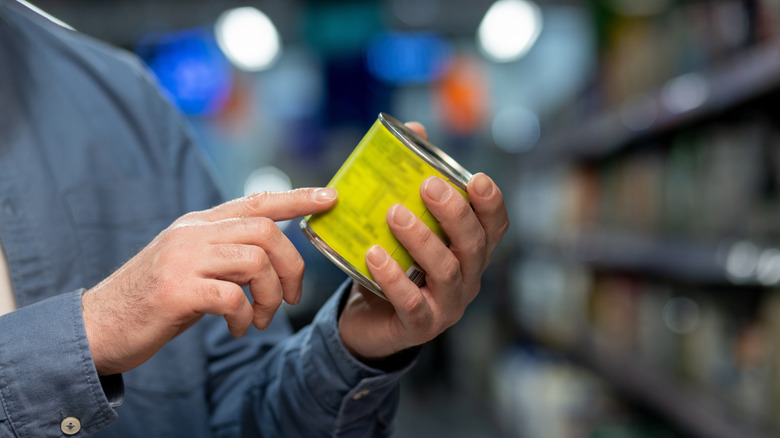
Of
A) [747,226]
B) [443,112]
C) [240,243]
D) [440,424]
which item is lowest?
[440,424]

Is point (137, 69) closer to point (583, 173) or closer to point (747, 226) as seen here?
point (747, 226)

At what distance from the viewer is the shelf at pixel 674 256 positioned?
1.64 meters

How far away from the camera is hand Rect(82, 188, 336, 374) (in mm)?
751

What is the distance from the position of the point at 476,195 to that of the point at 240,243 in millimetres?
302

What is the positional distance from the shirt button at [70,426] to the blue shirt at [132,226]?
188 mm

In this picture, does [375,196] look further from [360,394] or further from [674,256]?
[674,256]

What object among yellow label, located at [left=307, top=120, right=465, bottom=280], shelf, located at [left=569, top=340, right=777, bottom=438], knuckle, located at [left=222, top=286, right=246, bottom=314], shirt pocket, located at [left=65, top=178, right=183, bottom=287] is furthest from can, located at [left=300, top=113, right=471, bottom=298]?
shelf, located at [left=569, top=340, right=777, bottom=438]

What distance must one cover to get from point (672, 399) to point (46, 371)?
1.87m

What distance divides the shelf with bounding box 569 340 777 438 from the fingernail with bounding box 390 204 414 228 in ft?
3.93

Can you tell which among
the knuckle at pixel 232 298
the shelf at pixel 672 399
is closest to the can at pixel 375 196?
the knuckle at pixel 232 298

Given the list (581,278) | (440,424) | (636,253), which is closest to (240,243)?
(636,253)

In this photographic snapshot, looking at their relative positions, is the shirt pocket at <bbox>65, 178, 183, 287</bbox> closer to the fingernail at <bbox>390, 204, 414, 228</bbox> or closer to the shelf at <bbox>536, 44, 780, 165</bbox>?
the fingernail at <bbox>390, 204, 414, 228</bbox>

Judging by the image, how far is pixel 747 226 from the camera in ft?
5.79

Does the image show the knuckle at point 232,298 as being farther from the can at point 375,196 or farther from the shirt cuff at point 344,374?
the shirt cuff at point 344,374
